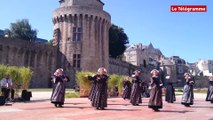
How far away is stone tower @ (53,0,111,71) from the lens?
3759cm

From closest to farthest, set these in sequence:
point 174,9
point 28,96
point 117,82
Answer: point 28,96 < point 174,9 < point 117,82

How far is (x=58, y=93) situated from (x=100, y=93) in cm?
177

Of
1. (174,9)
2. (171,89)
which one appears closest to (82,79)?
(171,89)

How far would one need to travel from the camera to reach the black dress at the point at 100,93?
10.9 metres

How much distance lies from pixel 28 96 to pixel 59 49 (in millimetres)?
23926

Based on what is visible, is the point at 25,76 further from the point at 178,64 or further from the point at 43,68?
the point at 178,64

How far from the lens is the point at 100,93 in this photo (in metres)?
11.2

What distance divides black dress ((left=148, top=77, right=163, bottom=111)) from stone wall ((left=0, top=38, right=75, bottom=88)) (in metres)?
27.1

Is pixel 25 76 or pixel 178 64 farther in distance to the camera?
pixel 178 64

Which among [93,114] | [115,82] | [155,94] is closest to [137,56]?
[115,82]

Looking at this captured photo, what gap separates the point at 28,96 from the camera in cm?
1581

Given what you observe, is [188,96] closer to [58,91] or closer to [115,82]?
[58,91]

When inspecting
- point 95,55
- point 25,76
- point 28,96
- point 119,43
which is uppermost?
point 119,43

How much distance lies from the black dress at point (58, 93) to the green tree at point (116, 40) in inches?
1725
